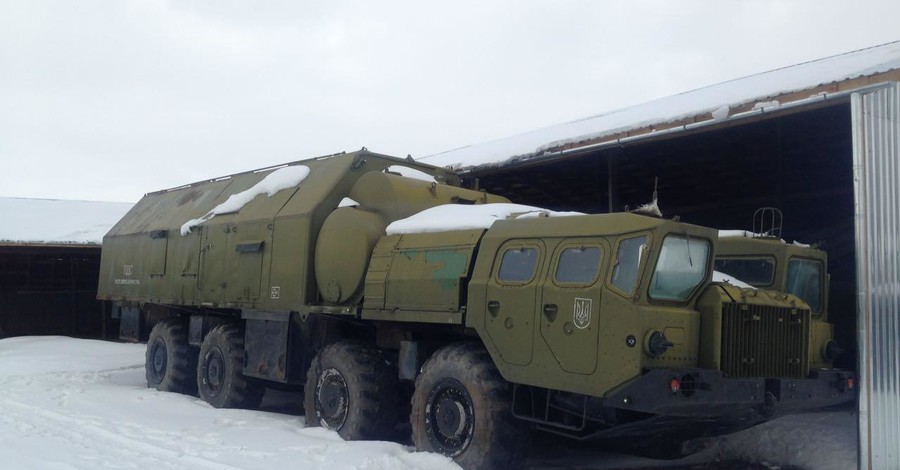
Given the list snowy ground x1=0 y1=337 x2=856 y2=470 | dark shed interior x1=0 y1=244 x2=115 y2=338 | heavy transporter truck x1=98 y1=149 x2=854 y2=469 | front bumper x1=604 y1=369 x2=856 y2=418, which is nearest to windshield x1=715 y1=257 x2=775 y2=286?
heavy transporter truck x1=98 y1=149 x2=854 y2=469

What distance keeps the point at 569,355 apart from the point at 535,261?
3.55 ft

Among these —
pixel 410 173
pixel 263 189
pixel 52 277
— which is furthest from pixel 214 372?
pixel 52 277

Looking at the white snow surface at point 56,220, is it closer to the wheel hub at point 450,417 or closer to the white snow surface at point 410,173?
the white snow surface at point 410,173

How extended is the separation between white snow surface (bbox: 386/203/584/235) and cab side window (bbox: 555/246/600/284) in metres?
0.89

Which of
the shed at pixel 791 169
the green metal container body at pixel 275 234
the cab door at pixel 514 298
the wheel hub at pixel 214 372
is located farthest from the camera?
the wheel hub at pixel 214 372

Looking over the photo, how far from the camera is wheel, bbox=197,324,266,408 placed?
11867mm

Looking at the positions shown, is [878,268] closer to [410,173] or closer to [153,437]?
[410,173]

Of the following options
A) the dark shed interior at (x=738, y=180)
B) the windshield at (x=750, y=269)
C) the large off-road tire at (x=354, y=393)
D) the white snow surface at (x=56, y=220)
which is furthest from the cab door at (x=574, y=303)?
the white snow surface at (x=56, y=220)

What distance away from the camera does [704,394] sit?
683cm

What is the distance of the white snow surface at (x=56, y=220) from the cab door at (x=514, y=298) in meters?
19.5

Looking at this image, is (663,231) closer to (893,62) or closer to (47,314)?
(893,62)

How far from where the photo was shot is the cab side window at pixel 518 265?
7.89 m

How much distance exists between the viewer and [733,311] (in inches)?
285

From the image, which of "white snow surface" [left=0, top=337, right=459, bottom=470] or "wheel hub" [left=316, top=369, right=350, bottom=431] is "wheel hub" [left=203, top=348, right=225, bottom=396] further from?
"wheel hub" [left=316, top=369, right=350, bottom=431]
